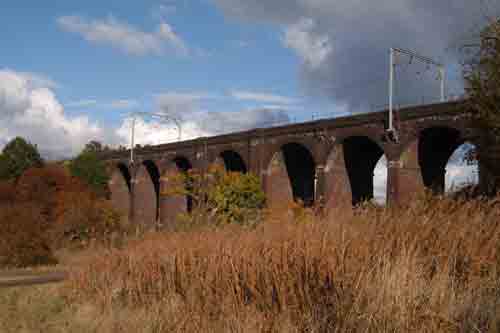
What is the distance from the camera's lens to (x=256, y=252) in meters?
6.75

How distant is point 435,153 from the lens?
1195 inches

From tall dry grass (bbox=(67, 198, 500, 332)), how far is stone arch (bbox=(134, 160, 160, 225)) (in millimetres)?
45665

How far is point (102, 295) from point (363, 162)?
2778cm

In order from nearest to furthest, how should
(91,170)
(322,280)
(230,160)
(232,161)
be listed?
(322,280)
(230,160)
(232,161)
(91,170)

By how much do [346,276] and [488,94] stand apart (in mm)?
12520

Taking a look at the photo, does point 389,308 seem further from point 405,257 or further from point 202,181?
point 202,181

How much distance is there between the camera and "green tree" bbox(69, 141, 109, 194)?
54.0 metres

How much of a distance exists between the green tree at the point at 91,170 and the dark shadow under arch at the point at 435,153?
3533 centimetres

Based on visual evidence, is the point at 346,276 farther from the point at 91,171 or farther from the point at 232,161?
the point at 91,171

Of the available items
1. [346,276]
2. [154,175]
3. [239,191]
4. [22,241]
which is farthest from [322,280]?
[154,175]

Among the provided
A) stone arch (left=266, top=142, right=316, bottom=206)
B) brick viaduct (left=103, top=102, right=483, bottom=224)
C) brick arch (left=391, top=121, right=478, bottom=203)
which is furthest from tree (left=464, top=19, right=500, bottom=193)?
stone arch (left=266, top=142, right=316, bottom=206)

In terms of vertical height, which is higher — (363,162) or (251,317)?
(363,162)

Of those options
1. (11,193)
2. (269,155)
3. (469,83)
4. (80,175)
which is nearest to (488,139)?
(469,83)

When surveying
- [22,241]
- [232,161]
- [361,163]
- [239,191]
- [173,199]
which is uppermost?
[232,161]
